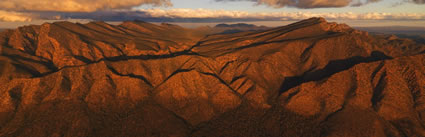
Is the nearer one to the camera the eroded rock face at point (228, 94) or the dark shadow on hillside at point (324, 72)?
the eroded rock face at point (228, 94)

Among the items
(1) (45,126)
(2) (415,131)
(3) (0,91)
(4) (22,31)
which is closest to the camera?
(2) (415,131)

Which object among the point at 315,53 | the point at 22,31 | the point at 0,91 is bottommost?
the point at 0,91

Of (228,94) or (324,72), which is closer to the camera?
(228,94)

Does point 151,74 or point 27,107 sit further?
point 151,74

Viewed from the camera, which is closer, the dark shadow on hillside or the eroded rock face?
the eroded rock face

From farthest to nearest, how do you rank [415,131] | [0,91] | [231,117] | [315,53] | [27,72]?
[315,53] < [27,72] < [0,91] < [231,117] < [415,131]

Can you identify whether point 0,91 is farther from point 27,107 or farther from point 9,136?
point 9,136

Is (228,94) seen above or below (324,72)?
below

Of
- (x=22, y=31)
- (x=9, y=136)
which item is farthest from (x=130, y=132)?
(x=22, y=31)
